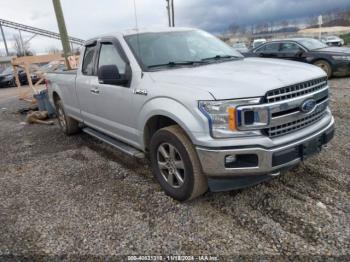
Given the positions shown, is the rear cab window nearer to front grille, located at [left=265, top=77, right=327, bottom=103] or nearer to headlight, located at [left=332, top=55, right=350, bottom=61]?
front grille, located at [left=265, top=77, right=327, bottom=103]

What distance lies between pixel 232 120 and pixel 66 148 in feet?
13.2

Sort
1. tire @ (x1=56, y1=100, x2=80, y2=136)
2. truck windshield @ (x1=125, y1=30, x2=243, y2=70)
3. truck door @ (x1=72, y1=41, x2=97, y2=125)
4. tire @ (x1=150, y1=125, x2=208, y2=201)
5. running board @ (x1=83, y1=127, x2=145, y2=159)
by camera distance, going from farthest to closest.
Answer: tire @ (x1=56, y1=100, x2=80, y2=136) → truck door @ (x1=72, y1=41, x2=97, y2=125) → running board @ (x1=83, y1=127, x2=145, y2=159) → truck windshield @ (x1=125, y1=30, x2=243, y2=70) → tire @ (x1=150, y1=125, x2=208, y2=201)

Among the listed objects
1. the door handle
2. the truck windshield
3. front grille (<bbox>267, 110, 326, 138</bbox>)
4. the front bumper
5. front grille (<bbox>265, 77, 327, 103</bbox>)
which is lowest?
the front bumper

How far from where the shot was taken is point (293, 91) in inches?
118

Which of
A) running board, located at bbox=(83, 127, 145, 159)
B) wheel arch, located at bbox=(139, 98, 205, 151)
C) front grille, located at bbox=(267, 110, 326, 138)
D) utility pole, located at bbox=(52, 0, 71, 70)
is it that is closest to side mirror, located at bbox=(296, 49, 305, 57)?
utility pole, located at bbox=(52, 0, 71, 70)

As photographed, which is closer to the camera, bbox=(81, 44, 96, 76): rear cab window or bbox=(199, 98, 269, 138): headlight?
bbox=(199, 98, 269, 138): headlight

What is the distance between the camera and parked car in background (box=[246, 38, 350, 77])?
10.7m

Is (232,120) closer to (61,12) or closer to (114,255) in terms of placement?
(114,255)

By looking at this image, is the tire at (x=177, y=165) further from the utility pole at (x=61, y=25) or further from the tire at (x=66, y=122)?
the utility pole at (x=61, y=25)

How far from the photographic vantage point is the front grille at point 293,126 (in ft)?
9.59

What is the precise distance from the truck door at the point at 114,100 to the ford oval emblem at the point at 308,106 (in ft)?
6.12

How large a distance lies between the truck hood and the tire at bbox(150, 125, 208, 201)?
21.1 inches

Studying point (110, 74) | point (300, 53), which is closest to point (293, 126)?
point (110, 74)

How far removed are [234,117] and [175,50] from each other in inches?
64.0
